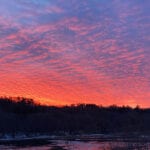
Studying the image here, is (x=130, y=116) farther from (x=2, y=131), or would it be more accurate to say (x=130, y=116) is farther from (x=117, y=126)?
(x=2, y=131)

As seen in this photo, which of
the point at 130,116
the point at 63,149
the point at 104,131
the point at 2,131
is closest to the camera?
the point at 63,149

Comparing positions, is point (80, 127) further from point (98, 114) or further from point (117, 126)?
point (98, 114)

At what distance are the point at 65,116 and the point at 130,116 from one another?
1843cm

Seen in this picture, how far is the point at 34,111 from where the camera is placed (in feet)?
412

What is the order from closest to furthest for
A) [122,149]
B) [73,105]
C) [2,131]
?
[122,149] → [2,131] → [73,105]

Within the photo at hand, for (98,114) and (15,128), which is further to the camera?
(98,114)

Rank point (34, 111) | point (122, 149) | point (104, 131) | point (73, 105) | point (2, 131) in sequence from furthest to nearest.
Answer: point (73, 105) → point (34, 111) → point (104, 131) → point (2, 131) → point (122, 149)

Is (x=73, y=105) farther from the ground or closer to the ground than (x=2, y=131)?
farther from the ground

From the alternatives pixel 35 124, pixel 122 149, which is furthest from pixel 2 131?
pixel 122 149

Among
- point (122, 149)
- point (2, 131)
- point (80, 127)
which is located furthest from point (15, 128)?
point (122, 149)

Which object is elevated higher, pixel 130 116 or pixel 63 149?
pixel 130 116

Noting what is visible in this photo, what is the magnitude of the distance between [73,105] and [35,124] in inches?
1774

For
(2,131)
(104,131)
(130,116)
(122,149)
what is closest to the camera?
(122,149)

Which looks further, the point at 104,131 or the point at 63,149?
the point at 104,131
